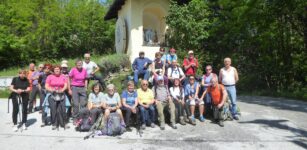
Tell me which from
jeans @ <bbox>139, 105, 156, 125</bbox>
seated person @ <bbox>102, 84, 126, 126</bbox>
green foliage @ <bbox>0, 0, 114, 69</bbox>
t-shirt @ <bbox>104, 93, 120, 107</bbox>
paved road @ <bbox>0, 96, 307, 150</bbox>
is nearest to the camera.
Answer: paved road @ <bbox>0, 96, 307, 150</bbox>

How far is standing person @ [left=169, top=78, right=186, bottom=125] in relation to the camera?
8.71 m

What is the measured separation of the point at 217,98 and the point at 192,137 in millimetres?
1681

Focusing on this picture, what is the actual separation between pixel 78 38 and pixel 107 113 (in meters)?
20.5

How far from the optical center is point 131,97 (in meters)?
8.24

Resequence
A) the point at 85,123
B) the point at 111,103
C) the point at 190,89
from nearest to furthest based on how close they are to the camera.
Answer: the point at 85,123
the point at 111,103
the point at 190,89

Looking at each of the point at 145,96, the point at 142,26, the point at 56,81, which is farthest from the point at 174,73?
the point at 142,26

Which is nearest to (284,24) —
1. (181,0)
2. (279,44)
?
(279,44)

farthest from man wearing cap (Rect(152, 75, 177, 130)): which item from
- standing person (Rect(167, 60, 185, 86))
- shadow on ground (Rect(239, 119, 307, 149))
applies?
shadow on ground (Rect(239, 119, 307, 149))

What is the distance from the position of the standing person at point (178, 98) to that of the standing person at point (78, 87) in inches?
91.6

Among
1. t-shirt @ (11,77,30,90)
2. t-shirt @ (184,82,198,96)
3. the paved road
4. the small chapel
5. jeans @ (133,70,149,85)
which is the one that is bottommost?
the paved road

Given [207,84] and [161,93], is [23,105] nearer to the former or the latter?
[161,93]

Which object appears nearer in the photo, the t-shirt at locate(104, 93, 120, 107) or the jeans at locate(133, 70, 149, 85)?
the t-shirt at locate(104, 93, 120, 107)

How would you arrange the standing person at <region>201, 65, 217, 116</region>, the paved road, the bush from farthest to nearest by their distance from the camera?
the bush → the standing person at <region>201, 65, 217, 116</region> → the paved road

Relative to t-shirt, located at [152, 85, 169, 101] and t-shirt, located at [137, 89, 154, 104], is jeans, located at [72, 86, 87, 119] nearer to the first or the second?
t-shirt, located at [137, 89, 154, 104]
